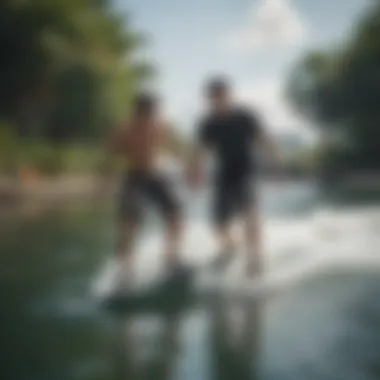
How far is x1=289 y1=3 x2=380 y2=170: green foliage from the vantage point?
139 centimetres

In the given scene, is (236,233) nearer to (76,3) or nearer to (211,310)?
(211,310)

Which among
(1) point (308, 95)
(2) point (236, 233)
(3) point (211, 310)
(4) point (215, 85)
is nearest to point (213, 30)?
(4) point (215, 85)

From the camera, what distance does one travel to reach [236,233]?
1.38 metres

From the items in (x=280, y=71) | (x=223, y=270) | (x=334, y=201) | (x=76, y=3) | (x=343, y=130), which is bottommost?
(x=223, y=270)

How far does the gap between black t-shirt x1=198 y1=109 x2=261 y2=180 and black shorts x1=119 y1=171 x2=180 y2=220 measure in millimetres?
100

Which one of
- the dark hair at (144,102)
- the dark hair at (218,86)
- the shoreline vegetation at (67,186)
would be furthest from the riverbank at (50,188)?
the dark hair at (218,86)

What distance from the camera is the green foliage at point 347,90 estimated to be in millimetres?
1391

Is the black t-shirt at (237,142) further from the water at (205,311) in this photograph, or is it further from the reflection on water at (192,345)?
the reflection on water at (192,345)

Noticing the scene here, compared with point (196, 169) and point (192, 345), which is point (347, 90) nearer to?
point (196, 169)

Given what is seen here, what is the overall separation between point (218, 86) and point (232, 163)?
144 mm

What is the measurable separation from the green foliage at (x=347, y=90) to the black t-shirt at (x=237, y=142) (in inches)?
4.0

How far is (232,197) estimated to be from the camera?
1382 millimetres

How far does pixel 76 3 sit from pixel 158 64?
0.21 m

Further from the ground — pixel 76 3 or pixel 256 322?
pixel 76 3
